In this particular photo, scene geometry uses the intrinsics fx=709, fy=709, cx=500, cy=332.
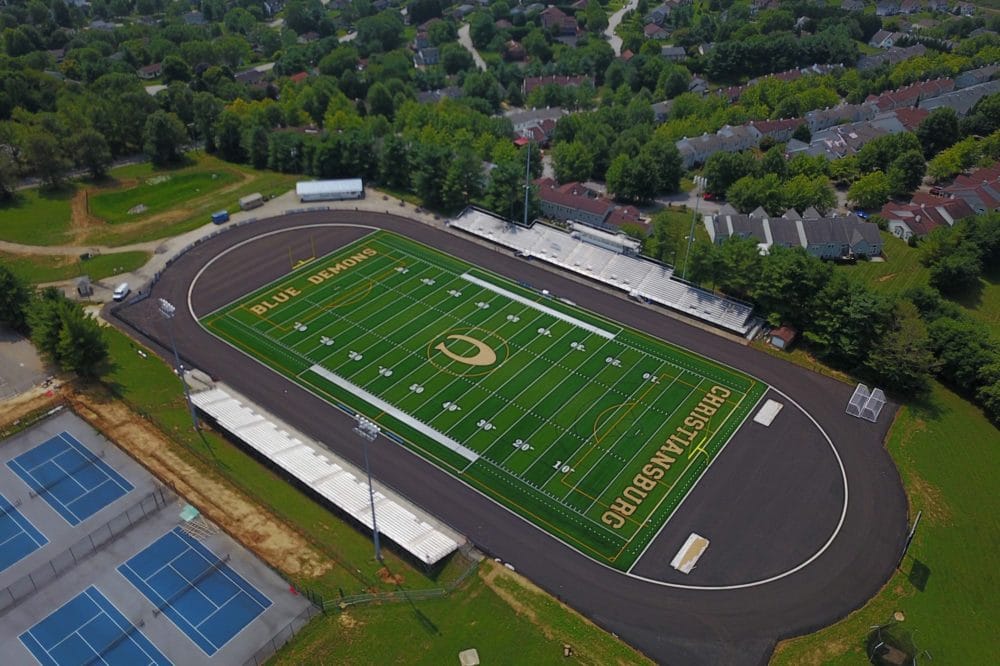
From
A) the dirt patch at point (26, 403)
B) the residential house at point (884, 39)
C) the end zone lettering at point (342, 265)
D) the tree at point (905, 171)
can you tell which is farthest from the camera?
the residential house at point (884, 39)

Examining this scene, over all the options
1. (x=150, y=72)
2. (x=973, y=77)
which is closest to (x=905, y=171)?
(x=973, y=77)

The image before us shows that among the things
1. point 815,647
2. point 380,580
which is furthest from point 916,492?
point 380,580

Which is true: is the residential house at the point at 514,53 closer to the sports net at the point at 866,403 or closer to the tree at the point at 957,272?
the tree at the point at 957,272

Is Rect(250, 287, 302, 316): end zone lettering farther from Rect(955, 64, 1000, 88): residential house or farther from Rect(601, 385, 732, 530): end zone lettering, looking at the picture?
Rect(955, 64, 1000, 88): residential house

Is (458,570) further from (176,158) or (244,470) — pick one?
(176,158)

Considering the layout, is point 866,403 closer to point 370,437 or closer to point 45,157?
point 370,437

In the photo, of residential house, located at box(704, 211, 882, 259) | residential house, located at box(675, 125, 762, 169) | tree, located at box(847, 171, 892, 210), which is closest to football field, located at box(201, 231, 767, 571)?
residential house, located at box(704, 211, 882, 259)

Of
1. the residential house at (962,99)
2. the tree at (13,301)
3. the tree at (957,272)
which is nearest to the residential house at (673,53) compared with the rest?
the residential house at (962,99)
